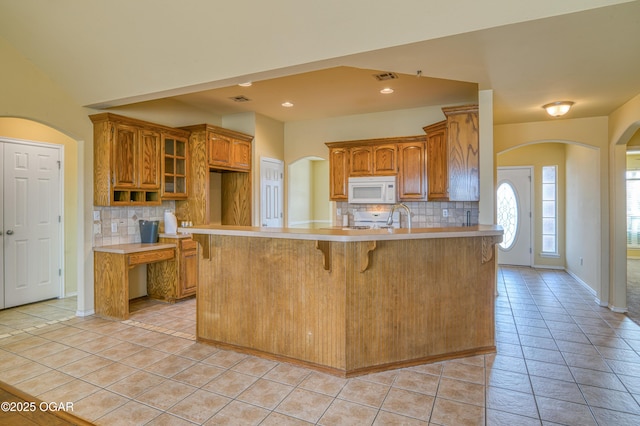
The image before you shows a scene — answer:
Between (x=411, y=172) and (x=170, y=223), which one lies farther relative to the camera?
(x=411, y=172)

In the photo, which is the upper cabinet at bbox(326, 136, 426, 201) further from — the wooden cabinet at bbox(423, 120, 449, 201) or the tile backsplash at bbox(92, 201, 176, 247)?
the tile backsplash at bbox(92, 201, 176, 247)

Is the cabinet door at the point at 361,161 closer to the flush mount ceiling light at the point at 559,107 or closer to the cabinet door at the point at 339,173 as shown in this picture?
the cabinet door at the point at 339,173

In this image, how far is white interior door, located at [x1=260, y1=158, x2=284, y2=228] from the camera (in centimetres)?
614

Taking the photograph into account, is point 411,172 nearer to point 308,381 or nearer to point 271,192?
point 271,192

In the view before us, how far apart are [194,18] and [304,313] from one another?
258 centimetres

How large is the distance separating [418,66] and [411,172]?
254 cm

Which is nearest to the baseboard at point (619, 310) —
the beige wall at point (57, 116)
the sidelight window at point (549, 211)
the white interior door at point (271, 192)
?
the sidelight window at point (549, 211)

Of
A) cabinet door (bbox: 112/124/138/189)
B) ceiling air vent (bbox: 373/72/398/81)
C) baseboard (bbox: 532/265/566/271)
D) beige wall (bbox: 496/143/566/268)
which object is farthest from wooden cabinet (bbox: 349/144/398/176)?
baseboard (bbox: 532/265/566/271)

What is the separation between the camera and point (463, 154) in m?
4.34

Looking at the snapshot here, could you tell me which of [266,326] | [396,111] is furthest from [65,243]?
[396,111]

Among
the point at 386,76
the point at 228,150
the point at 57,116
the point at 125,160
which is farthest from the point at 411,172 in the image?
the point at 57,116

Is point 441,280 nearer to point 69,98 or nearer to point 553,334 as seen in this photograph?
point 553,334

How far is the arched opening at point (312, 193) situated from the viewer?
846 cm

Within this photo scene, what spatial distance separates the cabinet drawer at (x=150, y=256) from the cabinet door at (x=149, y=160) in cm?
86
